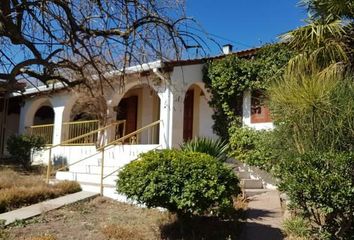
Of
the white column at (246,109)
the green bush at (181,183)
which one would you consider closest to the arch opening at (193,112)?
the white column at (246,109)

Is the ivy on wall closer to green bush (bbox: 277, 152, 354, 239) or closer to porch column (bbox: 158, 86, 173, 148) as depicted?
porch column (bbox: 158, 86, 173, 148)

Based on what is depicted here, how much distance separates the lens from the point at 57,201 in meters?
11.1

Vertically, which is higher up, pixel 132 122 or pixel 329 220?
pixel 132 122

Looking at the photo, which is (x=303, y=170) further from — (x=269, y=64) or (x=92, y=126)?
(x=92, y=126)

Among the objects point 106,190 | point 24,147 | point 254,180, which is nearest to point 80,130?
point 24,147

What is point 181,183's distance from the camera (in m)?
7.85

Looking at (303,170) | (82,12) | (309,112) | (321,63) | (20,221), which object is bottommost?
(20,221)

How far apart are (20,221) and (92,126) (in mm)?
9225

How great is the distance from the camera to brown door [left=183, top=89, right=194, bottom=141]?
17.4 metres

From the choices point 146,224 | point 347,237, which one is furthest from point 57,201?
point 347,237

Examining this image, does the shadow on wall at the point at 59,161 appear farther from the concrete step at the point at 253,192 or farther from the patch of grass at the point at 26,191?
the concrete step at the point at 253,192

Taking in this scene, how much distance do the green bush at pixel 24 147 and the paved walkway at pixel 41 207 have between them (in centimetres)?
647

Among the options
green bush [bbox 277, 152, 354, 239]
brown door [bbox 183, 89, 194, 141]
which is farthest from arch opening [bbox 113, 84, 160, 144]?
green bush [bbox 277, 152, 354, 239]

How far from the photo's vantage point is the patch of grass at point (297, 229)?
7629mm
